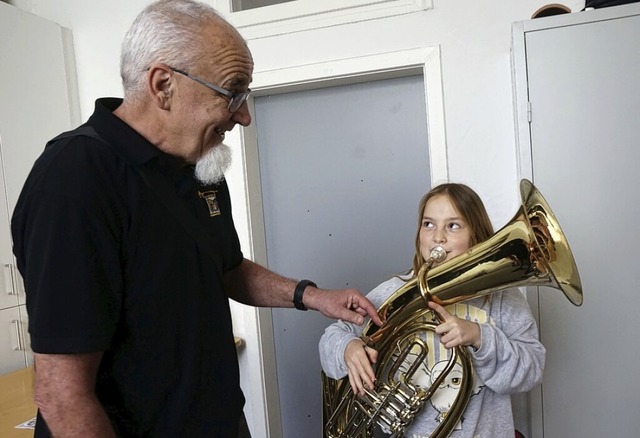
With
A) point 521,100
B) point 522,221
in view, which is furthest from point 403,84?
point 522,221

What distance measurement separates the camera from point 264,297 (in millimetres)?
1339

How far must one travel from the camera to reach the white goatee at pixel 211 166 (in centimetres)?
104

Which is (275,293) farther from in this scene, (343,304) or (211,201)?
(211,201)

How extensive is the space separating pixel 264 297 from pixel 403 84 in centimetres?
120

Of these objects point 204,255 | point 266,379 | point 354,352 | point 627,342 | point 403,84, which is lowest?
point 266,379

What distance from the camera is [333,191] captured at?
2330 millimetres

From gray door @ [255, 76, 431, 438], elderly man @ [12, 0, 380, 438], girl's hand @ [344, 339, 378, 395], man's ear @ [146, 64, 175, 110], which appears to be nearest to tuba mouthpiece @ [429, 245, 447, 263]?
girl's hand @ [344, 339, 378, 395]

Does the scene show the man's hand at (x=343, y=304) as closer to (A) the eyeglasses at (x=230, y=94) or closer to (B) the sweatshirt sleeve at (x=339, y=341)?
(B) the sweatshirt sleeve at (x=339, y=341)

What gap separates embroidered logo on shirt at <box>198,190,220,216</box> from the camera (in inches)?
43.1

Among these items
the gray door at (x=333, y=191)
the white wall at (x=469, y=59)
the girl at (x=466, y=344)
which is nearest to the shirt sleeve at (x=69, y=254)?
the girl at (x=466, y=344)

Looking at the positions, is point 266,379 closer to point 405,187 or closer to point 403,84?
point 405,187

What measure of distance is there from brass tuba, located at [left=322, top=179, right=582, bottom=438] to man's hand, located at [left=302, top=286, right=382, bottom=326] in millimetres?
36

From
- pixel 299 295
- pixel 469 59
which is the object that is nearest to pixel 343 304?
pixel 299 295

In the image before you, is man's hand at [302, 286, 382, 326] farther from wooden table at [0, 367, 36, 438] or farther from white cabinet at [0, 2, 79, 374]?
white cabinet at [0, 2, 79, 374]
